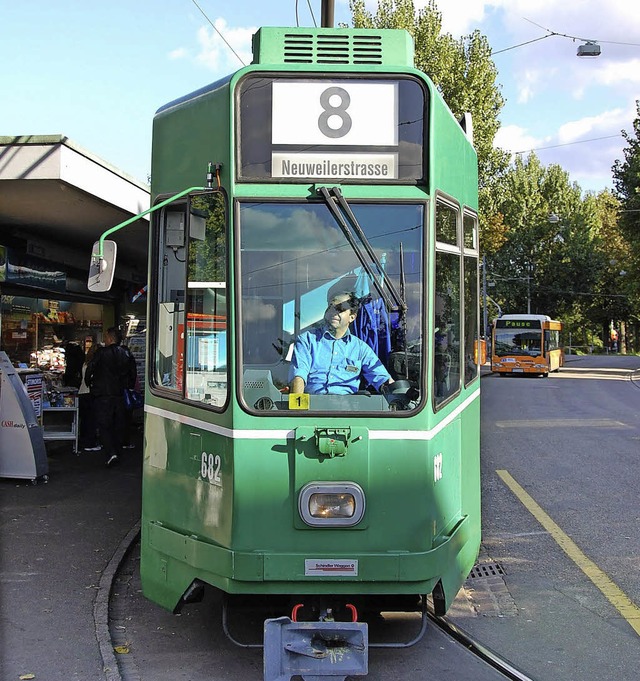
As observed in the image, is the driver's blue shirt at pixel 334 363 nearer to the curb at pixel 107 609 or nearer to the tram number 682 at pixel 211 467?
the tram number 682 at pixel 211 467

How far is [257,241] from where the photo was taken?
4.46 metres

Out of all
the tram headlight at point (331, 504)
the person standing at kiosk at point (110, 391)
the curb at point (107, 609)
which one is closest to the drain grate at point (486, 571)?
the curb at point (107, 609)

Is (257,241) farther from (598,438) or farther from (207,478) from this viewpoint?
(598,438)

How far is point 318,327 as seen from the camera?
4.52 meters

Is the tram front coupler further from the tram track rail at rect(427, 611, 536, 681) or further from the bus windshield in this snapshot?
the bus windshield

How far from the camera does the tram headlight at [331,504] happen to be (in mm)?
4348

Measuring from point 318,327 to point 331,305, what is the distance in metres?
0.13

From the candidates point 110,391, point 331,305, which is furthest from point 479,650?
point 110,391

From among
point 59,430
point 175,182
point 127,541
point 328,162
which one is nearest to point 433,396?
point 328,162

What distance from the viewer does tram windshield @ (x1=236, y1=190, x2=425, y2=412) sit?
4.44m

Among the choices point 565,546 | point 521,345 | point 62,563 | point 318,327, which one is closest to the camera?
point 318,327

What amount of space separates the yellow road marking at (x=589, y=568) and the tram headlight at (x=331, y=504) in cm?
242

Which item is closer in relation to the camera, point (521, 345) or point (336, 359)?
point (336, 359)

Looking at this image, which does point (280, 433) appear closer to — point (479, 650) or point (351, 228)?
point (351, 228)
